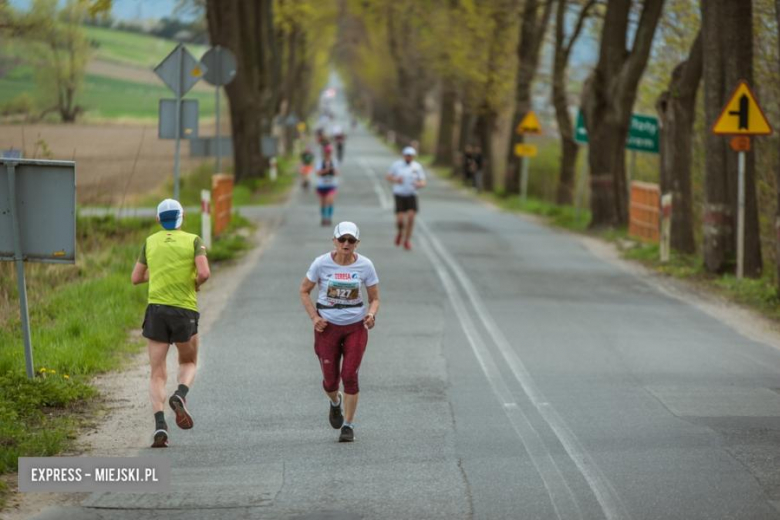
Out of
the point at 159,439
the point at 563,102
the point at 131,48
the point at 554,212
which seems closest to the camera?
the point at 159,439

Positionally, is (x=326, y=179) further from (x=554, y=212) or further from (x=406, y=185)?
(x=554, y=212)

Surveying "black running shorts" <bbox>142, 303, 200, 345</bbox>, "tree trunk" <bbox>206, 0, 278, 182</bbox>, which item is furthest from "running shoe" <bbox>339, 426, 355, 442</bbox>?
"tree trunk" <bbox>206, 0, 278, 182</bbox>

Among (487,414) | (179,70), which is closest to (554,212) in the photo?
(179,70)

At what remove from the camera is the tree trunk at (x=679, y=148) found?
80.4ft

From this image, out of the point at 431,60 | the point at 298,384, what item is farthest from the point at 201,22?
the point at 298,384

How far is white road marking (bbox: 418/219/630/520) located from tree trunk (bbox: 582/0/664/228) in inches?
455

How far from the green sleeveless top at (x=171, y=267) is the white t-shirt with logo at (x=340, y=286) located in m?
0.86

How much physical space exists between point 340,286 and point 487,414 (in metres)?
1.74

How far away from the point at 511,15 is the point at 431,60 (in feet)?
53.6

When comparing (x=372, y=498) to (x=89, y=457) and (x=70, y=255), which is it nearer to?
(x=89, y=457)

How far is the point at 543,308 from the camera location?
680 inches

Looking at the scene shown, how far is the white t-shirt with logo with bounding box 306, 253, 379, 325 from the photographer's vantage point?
9.60 metres

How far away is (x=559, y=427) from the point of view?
10.0 metres

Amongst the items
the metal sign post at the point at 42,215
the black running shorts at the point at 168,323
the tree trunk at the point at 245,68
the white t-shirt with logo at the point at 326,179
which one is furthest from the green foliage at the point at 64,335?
the tree trunk at the point at 245,68
